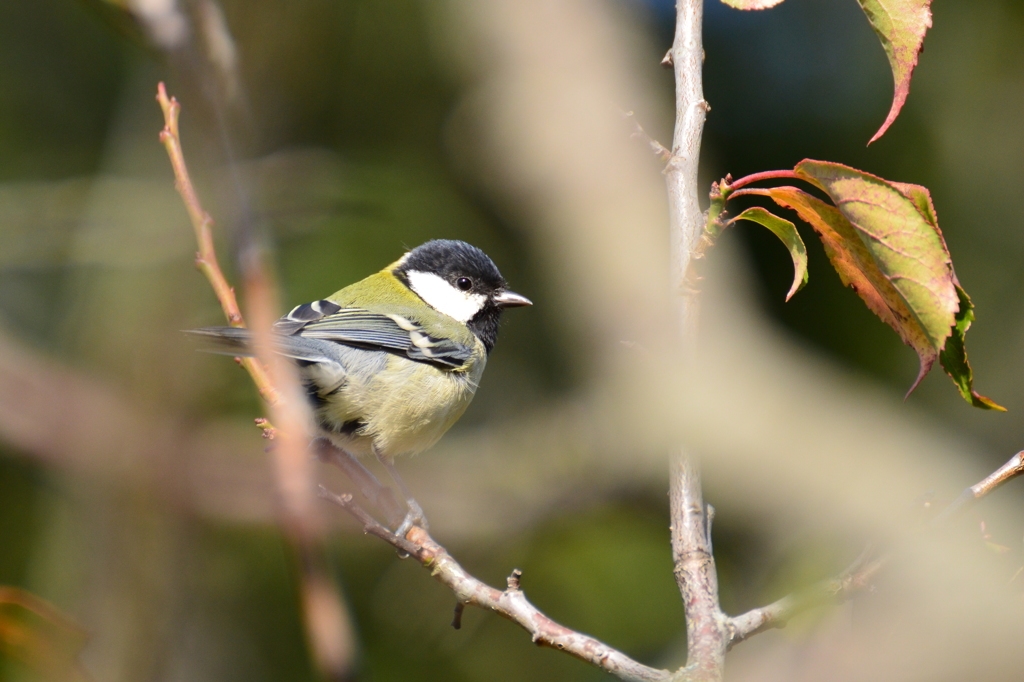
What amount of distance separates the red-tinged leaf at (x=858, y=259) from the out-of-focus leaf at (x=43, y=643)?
1049 millimetres

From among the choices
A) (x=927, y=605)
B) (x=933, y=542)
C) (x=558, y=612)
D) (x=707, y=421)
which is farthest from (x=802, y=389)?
(x=933, y=542)

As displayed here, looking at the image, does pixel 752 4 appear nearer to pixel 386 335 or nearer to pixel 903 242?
pixel 903 242

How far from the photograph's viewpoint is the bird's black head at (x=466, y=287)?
2916mm

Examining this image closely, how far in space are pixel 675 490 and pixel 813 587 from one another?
0.70 feet

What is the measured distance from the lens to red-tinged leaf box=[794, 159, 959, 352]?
3.34ft

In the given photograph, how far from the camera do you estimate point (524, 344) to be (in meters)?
4.91

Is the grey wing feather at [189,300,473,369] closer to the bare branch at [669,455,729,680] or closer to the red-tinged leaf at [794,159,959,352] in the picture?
the bare branch at [669,455,729,680]

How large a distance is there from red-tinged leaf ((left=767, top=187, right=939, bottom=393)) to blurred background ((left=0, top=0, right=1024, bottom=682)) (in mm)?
263

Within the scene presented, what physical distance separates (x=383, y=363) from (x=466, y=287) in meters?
→ 0.68

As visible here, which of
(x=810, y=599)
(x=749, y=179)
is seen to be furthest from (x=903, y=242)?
(x=810, y=599)

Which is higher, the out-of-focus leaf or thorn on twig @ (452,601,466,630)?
the out-of-focus leaf

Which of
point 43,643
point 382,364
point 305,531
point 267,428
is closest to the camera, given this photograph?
point 305,531

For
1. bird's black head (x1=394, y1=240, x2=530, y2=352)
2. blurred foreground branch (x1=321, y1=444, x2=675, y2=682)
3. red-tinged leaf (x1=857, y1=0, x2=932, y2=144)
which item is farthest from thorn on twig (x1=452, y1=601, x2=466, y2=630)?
bird's black head (x1=394, y1=240, x2=530, y2=352)

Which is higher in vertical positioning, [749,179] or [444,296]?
[749,179]
